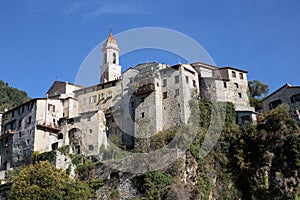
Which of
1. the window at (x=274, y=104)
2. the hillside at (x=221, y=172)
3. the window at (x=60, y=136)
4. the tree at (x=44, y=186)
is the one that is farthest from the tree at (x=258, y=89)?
the tree at (x=44, y=186)

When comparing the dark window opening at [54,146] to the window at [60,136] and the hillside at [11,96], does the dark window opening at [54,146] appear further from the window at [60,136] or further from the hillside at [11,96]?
the hillside at [11,96]

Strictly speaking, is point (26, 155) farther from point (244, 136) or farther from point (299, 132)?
point (299, 132)

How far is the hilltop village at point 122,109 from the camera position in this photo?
51.2m

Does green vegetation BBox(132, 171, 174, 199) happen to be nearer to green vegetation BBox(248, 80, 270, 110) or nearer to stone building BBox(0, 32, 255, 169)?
stone building BBox(0, 32, 255, 169)

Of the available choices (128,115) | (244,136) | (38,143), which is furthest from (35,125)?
(244,136)

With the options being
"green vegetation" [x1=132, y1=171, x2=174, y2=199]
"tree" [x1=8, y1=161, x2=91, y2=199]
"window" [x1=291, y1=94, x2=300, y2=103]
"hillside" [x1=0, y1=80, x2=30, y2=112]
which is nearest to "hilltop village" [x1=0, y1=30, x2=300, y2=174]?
"window" [x1=291, y1=94, x2=300, y2=103]

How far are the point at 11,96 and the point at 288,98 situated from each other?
77.6 meters

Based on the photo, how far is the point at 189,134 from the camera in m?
45.9

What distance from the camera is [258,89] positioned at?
6794cm

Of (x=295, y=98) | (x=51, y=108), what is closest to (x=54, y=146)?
(x=51, y=108)

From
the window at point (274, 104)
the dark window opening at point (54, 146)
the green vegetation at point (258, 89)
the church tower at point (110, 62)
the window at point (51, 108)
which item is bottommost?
the dark window opening at point (54, 146)

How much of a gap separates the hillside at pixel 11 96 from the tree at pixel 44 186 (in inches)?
2497

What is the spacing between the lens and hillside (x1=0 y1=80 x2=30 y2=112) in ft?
337

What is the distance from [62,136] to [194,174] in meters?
21.5
